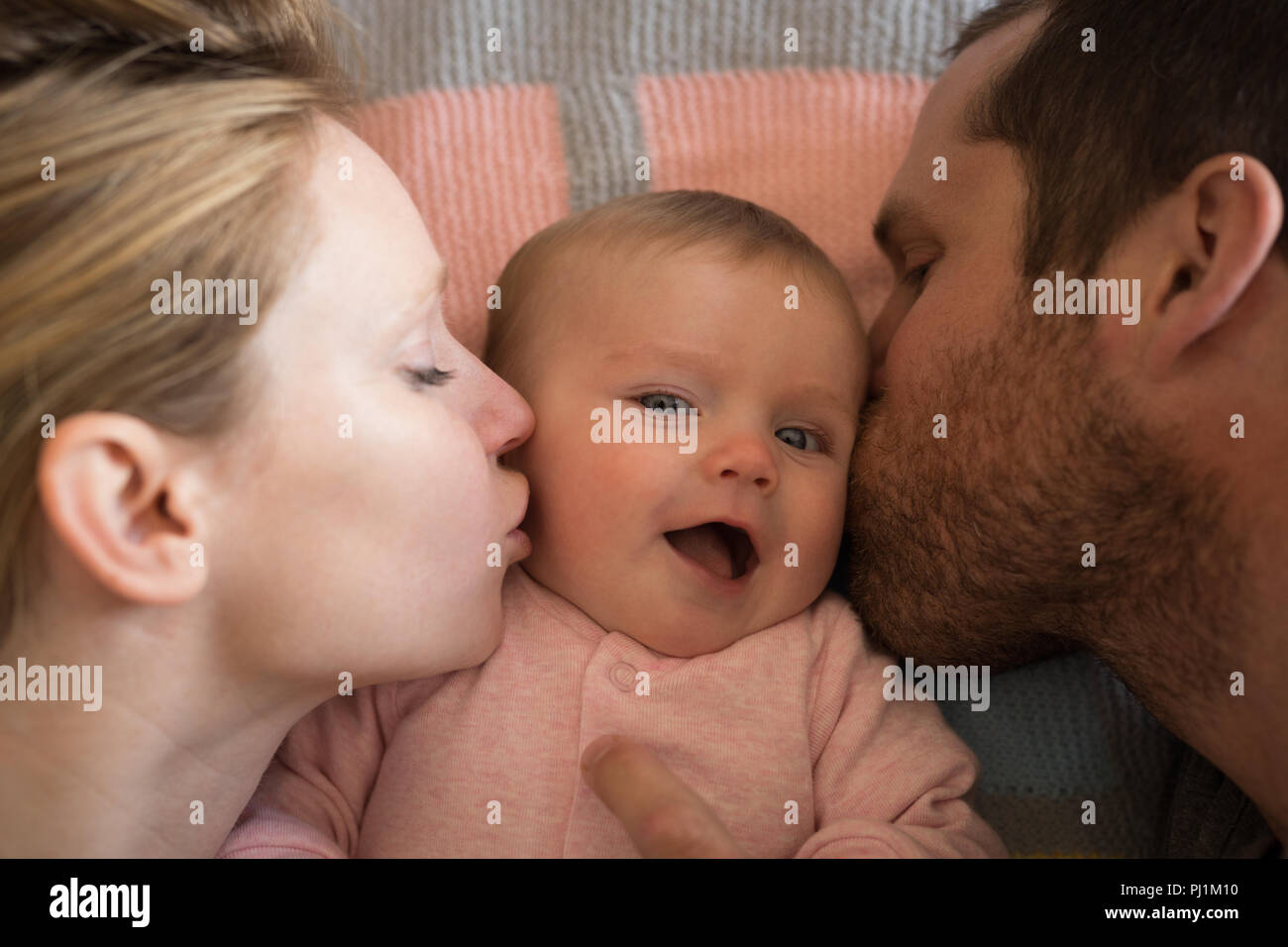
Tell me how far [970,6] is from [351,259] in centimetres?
133

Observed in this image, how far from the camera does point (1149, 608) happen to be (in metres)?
1.31

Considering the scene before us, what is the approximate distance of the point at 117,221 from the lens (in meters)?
1.04

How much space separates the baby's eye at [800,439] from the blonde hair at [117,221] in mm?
701

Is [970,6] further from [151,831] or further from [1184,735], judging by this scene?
[151,831]

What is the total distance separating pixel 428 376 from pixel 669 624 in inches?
17.8

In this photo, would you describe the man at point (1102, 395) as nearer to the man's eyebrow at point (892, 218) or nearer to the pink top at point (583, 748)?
the man's eyebrow at point (892, 218)

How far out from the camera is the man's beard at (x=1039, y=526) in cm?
125

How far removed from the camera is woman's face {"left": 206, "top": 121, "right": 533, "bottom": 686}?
112 centimetres

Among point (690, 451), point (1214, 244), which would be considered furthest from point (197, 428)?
point (1214, 244)

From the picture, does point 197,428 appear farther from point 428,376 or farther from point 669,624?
point 669,624

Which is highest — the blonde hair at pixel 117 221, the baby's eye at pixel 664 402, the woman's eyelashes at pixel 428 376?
the blonde hair at pixel 117 221

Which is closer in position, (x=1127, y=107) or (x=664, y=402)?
(x=1127, y=107)

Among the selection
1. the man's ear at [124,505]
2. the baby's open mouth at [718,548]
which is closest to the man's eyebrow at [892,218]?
the baby's open mouth at [718,548]
